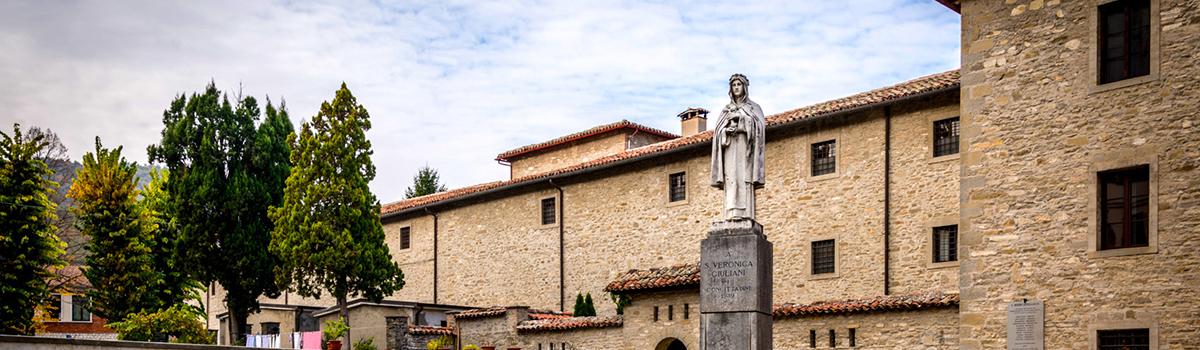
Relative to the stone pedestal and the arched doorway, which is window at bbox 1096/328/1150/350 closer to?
the stone pedestal

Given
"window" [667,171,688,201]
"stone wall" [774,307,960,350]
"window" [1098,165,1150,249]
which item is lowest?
"stone wall" [774,307,960,350]

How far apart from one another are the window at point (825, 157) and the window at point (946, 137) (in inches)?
103

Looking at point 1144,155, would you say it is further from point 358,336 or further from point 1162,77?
point 358,336

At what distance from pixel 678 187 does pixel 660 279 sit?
6.75m

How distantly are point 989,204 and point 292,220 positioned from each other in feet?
57.8

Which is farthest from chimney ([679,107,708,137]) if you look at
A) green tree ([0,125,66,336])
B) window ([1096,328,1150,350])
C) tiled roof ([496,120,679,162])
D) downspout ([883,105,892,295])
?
window ([1096,328,1150,350])

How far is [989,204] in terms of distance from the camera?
776 inches

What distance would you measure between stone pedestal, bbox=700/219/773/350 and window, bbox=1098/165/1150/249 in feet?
18.3

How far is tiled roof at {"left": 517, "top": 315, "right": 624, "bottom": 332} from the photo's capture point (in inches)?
1040

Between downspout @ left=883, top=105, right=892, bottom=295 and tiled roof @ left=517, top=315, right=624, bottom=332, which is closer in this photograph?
downspout @ left=883, top=105, right=892, bottom=295

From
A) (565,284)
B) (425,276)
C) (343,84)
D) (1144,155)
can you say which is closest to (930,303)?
(1144,155)

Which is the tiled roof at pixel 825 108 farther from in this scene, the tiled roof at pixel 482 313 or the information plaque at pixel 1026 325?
the information plaque at pixel 1026 325

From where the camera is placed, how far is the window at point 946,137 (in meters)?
25.1

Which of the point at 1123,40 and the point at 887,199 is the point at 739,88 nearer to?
the point at 1123,40
